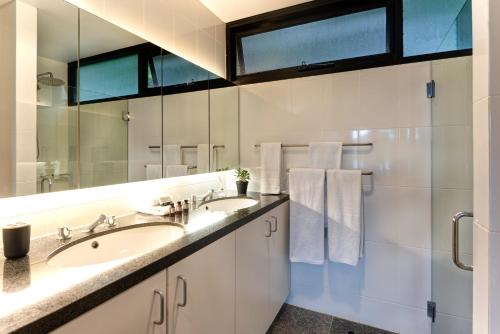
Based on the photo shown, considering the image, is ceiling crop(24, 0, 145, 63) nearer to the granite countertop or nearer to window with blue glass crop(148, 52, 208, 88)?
window with blue glass crop(148, 52, 208, 88)

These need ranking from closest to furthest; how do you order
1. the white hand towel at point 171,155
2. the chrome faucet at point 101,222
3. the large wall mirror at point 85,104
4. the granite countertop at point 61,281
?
the granite countertop at point 61,281
the large wall mirror at point 85,104
the chrome faucet at point 101,222
the white hand towel at point 171,155

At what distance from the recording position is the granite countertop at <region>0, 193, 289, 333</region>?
0.52 meters

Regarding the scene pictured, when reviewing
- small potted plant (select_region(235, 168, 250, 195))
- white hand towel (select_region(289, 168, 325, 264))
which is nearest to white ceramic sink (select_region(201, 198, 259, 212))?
small potted plant (select_region(235, 168, 250, 195))

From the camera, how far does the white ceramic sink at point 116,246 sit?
93cm

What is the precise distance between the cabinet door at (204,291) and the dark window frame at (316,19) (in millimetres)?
1505

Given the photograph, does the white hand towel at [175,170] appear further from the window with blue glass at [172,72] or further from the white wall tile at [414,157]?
the white wall tile at [414,157]

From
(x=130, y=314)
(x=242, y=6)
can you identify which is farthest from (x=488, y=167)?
(x=242, y=6)

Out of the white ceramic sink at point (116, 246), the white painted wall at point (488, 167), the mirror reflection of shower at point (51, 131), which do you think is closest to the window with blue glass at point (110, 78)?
the mirror reflection of shower at point (51, 131)

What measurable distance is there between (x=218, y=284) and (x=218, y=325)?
184mm

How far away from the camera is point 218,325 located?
1128 mm

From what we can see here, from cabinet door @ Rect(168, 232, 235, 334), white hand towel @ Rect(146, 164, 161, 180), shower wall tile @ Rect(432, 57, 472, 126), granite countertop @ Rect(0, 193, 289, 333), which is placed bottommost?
cabinet door @ Rect(168, 232, 235, 334)

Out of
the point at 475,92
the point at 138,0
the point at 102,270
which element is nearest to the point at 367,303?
the point at 475,92

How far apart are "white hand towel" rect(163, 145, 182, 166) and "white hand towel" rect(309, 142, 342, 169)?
3.20ft

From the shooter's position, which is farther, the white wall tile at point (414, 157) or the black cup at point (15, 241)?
the white wall tile at point (414, 157)
